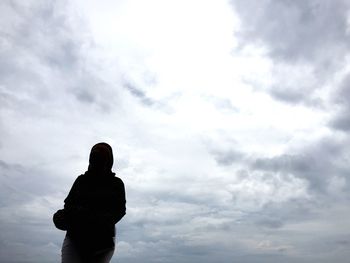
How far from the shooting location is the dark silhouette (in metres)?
6.08

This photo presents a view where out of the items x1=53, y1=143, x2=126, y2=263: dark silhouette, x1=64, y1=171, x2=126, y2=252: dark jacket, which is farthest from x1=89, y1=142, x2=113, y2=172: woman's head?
x1=64, y1=171, x2=126, y2=252: dark jacket

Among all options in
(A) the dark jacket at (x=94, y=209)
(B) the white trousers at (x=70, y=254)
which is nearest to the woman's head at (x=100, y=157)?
(A) the dark jacket at (x=94, y=209)

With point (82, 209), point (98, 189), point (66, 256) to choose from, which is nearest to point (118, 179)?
point (98, 189)

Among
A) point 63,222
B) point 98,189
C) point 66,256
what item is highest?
point 98,189

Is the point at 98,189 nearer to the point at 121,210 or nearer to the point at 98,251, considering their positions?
the point at 121,210

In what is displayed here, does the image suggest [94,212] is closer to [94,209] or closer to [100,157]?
[94,209]

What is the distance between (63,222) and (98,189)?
0.72 m

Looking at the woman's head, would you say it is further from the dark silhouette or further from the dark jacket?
the dark jacket

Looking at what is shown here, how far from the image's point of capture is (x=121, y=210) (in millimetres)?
6469

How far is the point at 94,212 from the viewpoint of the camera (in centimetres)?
624

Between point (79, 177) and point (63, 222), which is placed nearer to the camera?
point (63, 222)

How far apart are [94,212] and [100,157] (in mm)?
819

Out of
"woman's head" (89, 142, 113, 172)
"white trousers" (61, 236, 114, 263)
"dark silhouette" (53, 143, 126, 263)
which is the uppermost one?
"woman's head" (89, 142, 113, 172)

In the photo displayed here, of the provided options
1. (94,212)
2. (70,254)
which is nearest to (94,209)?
(94,212)
